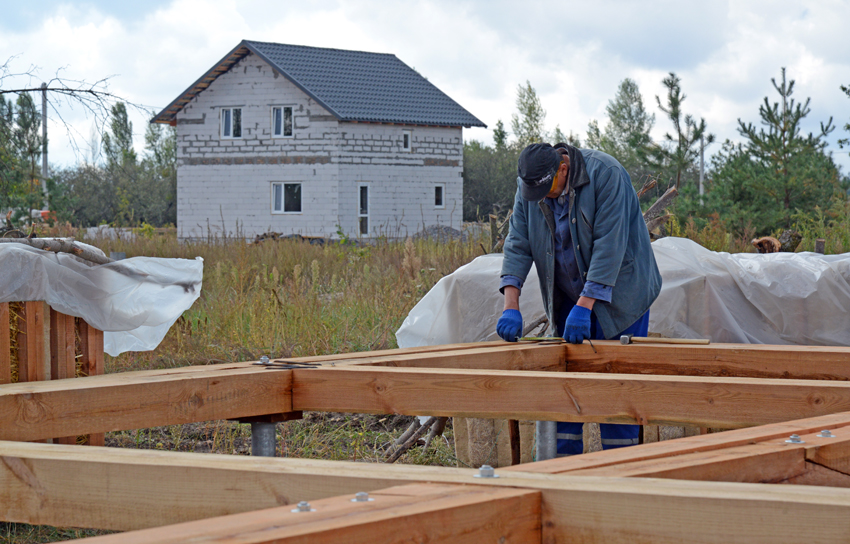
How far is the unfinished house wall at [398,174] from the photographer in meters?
24.9

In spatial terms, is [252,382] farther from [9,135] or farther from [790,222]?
[790,222]

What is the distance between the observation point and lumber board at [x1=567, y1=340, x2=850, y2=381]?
3.36 metres

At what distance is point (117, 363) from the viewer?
20.2 ft

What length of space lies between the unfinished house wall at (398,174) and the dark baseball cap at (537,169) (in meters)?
20.4

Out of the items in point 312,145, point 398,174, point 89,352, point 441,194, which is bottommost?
point 89,352

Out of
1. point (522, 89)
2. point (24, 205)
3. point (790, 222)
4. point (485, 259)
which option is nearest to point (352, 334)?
point (485, 259)

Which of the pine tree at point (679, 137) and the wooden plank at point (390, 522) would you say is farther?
the pine tree at point (679, 137)

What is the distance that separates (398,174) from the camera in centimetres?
2581

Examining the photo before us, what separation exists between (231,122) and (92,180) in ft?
37.9

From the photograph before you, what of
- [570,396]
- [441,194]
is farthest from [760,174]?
[570,396]

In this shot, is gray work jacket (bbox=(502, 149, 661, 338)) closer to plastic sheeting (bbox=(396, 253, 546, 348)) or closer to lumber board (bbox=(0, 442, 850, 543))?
plastic sheeting (bbox=(396, 253, 546, 348))

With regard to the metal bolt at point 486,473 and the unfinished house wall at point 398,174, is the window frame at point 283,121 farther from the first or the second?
the metal bolt at point 486,473

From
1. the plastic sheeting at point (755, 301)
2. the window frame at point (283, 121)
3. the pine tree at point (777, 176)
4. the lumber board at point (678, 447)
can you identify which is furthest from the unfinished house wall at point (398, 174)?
the lumber board at point (678, 447)

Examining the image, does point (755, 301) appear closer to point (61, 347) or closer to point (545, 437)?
point (545, 437)
